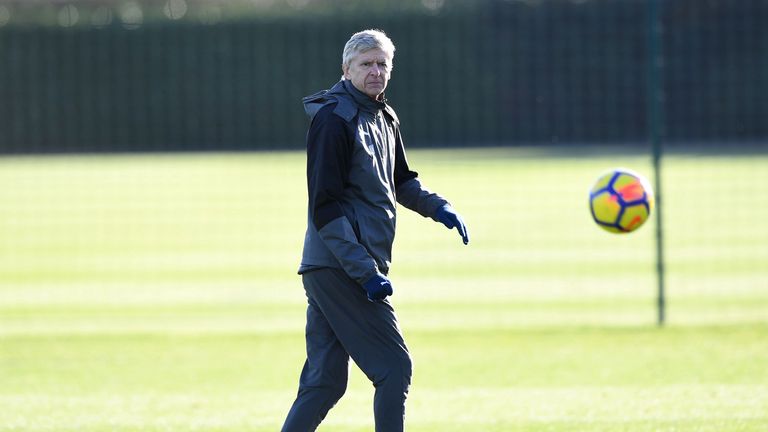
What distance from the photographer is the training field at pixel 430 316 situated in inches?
270

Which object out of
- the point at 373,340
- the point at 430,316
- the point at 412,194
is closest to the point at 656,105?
the point at 430,316

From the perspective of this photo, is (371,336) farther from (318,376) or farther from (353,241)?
(353,241)

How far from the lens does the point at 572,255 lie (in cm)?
1498

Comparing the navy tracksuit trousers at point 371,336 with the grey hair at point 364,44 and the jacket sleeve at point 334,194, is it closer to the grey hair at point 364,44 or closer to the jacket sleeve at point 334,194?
the jacket sleeve at point 334,194

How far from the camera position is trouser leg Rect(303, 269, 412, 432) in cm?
496

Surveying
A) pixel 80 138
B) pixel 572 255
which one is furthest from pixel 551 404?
pixel 80 138

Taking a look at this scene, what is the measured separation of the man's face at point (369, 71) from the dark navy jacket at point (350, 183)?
0.14ft

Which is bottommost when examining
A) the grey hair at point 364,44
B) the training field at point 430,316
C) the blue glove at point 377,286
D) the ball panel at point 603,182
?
the training field at point 430,316

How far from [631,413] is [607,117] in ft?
48.2

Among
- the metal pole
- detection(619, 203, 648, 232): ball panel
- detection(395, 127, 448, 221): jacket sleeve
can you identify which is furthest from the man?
the metal pole

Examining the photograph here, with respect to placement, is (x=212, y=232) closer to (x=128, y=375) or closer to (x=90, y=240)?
(x=90, y=240)

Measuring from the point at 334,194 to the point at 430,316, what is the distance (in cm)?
612

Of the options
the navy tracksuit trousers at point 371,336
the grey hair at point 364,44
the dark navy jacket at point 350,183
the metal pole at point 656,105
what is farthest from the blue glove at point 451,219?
the metal pole at point 656,105

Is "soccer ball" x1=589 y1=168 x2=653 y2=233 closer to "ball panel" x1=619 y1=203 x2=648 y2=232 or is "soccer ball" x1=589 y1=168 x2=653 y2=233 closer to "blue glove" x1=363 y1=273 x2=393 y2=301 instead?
"ball panel" x1=619 y1=203 x2=648 y2=232
